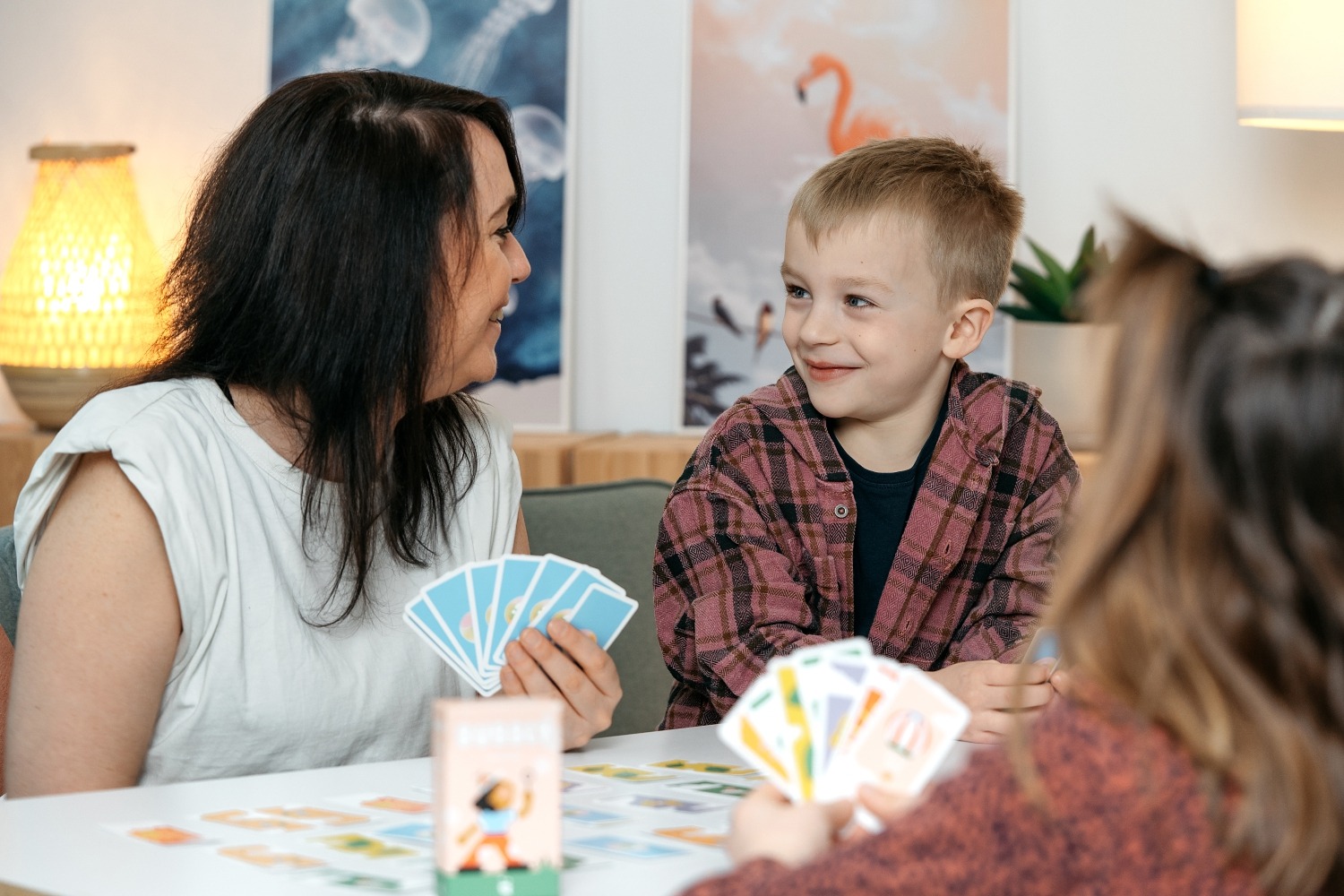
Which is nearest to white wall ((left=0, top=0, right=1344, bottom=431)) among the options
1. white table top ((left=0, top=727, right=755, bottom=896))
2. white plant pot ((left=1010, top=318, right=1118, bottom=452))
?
white plant pot ((left=1010, top=318, right=1118, bottom=452))

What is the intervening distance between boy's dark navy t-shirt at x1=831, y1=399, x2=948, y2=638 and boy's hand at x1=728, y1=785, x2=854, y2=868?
2.90 ft

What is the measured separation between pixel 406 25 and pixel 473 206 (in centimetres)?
192

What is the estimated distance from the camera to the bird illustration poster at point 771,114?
3131 millimetres

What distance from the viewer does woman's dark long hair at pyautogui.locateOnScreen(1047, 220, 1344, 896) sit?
782 mm

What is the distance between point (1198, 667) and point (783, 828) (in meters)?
0.28

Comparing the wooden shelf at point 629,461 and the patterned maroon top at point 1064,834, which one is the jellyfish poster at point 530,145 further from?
the patterned maroon top at point 1064,834

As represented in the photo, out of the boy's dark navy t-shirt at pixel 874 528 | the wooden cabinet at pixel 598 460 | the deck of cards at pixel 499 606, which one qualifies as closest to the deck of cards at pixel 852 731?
the deck of cards at pixel 499 606

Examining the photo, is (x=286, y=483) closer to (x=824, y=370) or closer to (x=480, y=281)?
(x=480, y=281)

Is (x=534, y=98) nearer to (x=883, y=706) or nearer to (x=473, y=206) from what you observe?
(x=473, y=206)

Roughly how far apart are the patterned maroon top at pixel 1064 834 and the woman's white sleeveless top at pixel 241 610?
2.69 ft

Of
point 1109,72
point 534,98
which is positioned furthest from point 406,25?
point 1109,72

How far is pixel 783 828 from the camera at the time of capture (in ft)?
3.01

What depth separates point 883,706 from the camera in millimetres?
961

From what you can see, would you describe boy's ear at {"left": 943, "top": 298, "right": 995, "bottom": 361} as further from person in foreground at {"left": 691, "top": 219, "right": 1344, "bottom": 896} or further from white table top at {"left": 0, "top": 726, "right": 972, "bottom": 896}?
person in foreground at {"left": 691, "top": 219, "right": 1344, "bottom": 896}
